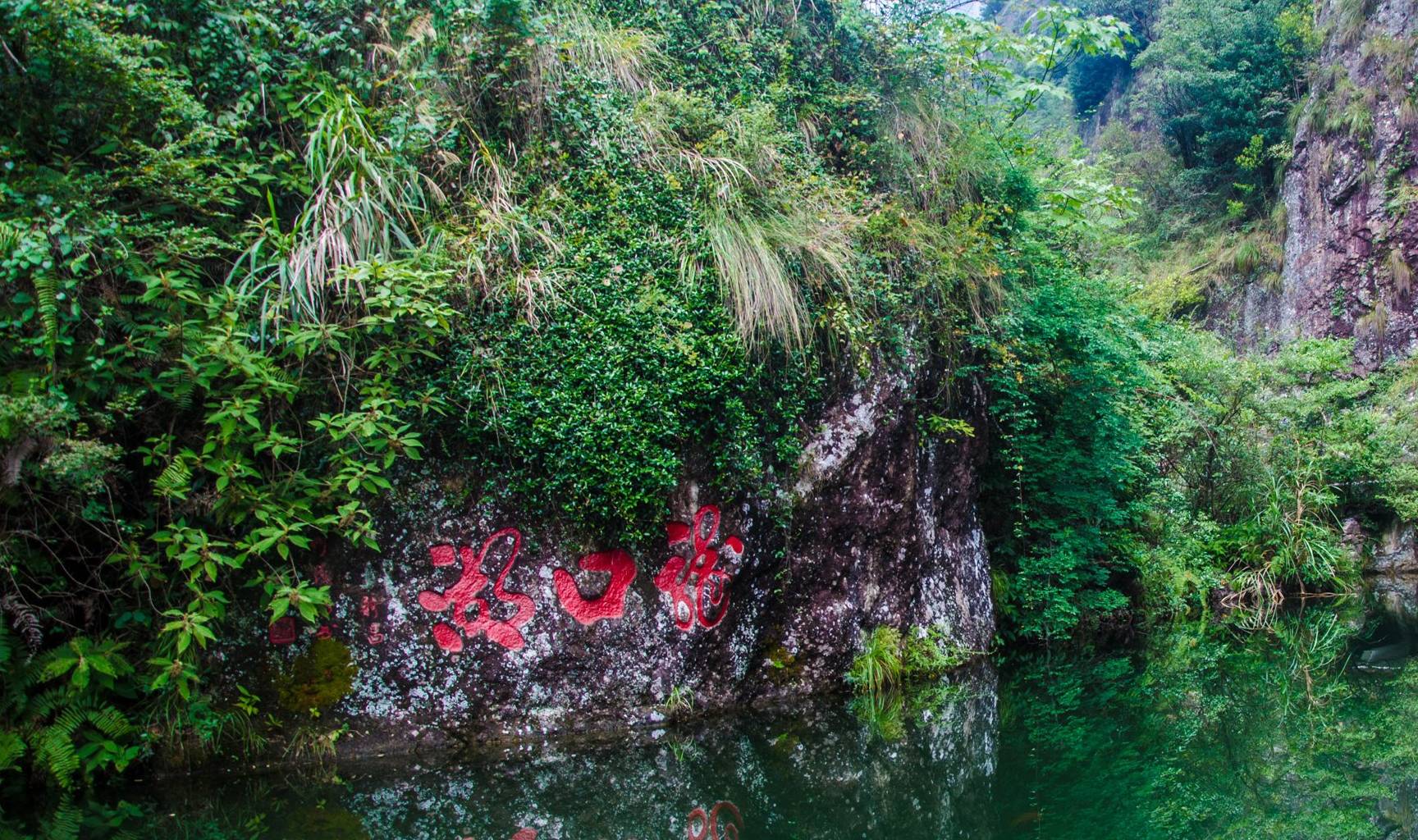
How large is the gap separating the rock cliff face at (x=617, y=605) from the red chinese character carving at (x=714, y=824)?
133cm

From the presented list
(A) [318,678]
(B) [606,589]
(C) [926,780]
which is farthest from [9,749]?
(C) [926,780]

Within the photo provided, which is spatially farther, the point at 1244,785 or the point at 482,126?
the point at 482,126


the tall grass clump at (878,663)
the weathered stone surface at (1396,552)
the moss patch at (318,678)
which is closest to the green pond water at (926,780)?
the tall grass clump at (878,663)

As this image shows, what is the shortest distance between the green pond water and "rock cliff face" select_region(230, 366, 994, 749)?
269 mm

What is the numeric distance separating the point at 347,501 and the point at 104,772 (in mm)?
1612

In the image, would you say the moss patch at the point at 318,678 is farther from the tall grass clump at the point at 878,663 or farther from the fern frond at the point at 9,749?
the tall grass clump at the point at 878,663

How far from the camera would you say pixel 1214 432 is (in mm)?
10516

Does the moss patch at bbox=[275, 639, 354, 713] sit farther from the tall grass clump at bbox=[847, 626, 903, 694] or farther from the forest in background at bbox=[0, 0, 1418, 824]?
the tall grass clump at bbox=[847, 626, 903, 694]

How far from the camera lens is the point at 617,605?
4.98 m

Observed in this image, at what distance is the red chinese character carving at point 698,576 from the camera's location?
509 cm

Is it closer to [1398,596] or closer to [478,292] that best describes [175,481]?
[478,292]

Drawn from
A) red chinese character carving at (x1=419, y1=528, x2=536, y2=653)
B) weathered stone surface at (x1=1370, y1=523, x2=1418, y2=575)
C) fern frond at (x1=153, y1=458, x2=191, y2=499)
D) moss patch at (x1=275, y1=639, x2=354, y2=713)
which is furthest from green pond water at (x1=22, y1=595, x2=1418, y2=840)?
weathered stone surface at (x1=1370, y1=523, x2=1418, y2=575)

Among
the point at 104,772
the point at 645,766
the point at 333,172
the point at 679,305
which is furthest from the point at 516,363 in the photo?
the point at 104,772

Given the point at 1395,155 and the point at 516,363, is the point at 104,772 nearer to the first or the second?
the point at 516,363
